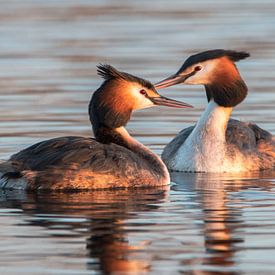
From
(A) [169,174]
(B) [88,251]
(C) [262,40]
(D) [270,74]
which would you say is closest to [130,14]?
(C) [262,40]

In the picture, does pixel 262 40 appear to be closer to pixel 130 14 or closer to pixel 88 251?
pixel 130 14

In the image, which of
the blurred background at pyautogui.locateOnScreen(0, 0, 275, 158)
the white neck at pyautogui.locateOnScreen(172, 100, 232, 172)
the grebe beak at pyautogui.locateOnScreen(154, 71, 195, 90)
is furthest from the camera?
the blurred background at pyautogui.locateOnScreen(0, 0, 275, 158)

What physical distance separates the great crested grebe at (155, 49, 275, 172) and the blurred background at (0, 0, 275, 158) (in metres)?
0.59

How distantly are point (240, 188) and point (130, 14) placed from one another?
50.2ft

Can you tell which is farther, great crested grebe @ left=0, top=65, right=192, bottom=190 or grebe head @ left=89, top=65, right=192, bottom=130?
grebe head @ left=89, top=65, right=192, bottom=130

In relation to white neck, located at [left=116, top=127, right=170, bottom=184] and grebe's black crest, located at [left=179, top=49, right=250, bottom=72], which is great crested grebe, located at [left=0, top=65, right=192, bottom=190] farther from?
grebe's black crest, located at [left=179, top=49, right=250, bottom=72]

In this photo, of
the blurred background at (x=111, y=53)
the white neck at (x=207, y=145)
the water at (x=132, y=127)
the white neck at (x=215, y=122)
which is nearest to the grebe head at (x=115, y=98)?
the water at (x=132, y=127)

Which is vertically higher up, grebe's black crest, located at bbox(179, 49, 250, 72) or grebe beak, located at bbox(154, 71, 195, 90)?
grebe's black crest, located at bbox(179, 49, 250, 72)

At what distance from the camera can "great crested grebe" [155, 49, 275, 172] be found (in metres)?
16.8

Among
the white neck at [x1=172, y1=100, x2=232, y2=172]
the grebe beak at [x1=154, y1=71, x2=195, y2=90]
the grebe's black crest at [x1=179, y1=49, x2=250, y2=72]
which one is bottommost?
the white neck at [x1=172, y1=100, x2=232, y2=172]

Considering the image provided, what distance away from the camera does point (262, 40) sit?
25766 millimetres

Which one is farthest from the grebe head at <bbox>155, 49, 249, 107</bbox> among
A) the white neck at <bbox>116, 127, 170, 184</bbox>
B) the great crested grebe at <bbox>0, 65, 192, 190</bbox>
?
the white neck at <bbox>116, 127, 170, 184</bbox>

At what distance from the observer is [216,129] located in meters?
17.0

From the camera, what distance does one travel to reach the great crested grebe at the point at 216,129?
16750 mm
